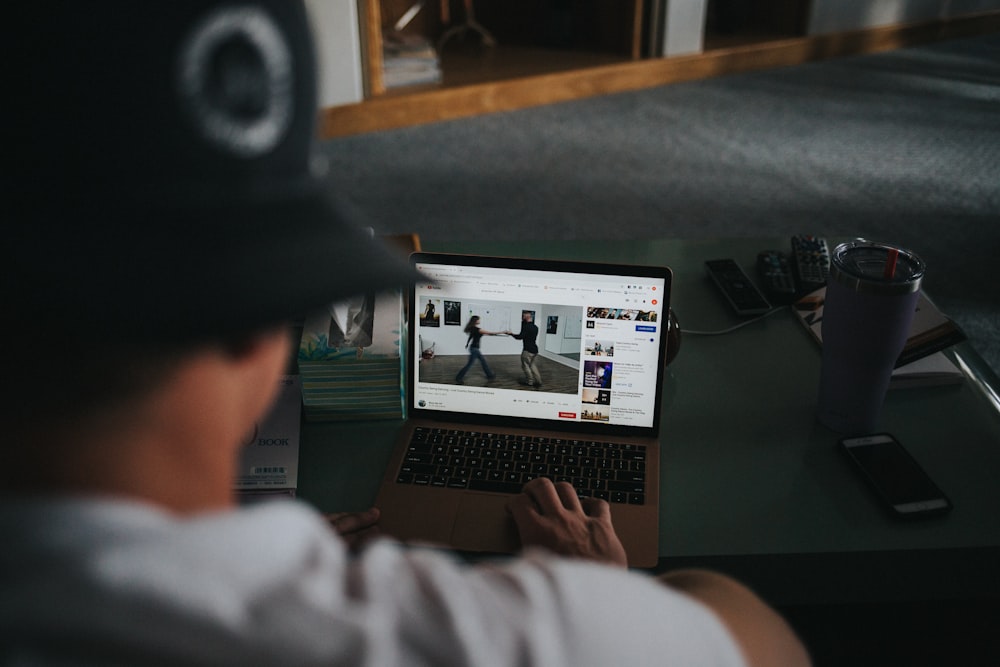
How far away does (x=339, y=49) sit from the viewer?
11.2 feet

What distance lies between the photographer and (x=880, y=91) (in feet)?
13.4

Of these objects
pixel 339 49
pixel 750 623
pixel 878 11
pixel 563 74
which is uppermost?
pixel 878 11

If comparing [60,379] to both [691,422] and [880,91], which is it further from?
[880,91]

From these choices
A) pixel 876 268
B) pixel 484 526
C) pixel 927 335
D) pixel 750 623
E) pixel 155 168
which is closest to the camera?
pixel 155 168

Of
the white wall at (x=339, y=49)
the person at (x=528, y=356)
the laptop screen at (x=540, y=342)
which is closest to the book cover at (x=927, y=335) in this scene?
the laptop screen at (x=540, y=342)

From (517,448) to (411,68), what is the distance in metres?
2.95

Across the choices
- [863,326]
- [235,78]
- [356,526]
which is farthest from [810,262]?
[235,78]

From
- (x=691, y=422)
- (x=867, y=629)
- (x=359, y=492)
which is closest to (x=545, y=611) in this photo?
(x=359, y=492)

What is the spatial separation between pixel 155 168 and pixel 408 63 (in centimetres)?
351

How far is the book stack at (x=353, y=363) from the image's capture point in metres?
1.11

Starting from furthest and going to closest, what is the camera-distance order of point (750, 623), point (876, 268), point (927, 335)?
point (927, 335) < point (876, 268) < point (750, 623)

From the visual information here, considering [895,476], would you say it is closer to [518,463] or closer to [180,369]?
[518,463]

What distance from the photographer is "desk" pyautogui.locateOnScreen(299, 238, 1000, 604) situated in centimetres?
95

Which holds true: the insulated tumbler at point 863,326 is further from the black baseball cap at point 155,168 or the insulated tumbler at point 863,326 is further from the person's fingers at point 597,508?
the black baseball cap at point 155,168
